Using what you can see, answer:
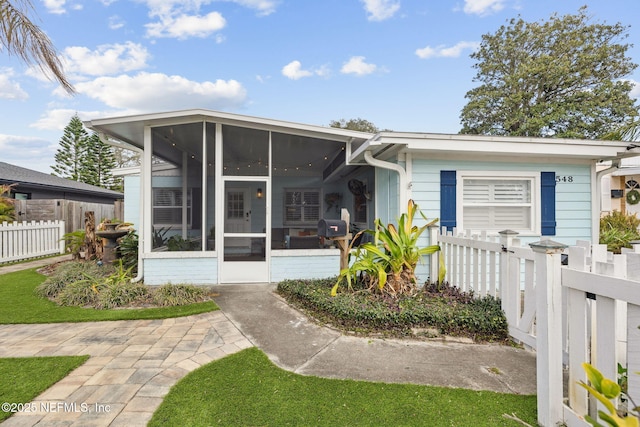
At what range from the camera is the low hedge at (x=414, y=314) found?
10.3 feet

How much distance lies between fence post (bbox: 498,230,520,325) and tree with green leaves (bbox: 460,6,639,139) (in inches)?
685

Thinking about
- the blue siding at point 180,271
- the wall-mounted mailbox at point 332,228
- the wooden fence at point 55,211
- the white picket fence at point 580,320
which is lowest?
the blue siding at point 180,271

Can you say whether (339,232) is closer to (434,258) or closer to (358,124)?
(434,258)

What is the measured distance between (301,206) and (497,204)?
6.07 meters

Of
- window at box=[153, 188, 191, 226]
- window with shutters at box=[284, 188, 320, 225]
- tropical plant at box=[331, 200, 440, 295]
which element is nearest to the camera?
tropical plant at box=[331, 200, 440, 295]

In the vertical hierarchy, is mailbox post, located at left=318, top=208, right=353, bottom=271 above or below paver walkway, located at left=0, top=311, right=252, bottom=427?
above

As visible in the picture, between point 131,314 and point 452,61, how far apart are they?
522 inches

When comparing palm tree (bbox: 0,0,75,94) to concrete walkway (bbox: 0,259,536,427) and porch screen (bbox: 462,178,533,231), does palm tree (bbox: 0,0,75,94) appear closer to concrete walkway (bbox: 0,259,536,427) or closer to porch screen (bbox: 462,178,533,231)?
concrete walkway (bbox: 0,259,536,427)

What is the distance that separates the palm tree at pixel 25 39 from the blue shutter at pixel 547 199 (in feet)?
23.0

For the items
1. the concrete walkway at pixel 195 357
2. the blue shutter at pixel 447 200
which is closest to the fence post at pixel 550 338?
the concrete walkway at pixel 195 357

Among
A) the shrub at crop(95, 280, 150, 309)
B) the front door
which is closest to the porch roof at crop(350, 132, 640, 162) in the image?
the front door

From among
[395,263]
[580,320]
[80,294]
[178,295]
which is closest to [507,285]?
[395,263]

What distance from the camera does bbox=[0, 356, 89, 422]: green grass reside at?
209 cm

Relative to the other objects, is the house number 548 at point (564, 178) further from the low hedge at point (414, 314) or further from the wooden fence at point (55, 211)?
the wooden fence at point (55, 211)
